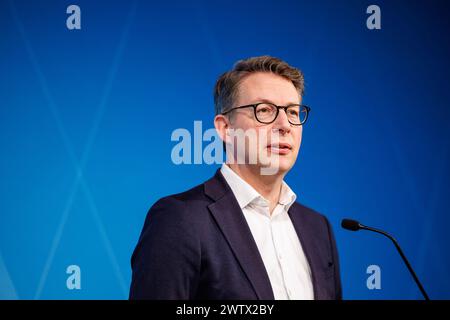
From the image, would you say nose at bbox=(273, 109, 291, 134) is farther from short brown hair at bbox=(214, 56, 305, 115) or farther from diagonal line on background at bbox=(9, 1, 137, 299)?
diagonal line on background at bbox=(9, 1, 137, 299)

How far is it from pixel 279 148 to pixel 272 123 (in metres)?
0.09

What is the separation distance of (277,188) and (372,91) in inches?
62.1

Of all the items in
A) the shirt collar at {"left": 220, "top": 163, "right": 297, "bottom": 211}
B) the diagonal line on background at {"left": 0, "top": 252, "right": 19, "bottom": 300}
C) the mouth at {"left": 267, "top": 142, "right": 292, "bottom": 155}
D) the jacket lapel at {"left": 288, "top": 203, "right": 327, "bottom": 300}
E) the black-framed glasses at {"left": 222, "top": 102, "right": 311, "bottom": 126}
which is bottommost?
the diagonal line on background at {"left": 0, "top": 252, "right": 19, "bottom": 300}

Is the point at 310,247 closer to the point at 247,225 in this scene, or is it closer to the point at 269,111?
the point at 247,225

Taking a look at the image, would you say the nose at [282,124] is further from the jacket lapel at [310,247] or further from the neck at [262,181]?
the jacket lapel at [310,247]

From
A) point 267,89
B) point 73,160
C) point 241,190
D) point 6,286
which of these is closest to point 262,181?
point 241,190

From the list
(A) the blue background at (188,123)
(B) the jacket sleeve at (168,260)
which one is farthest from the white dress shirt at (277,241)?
(A) the blue background at (188,123)

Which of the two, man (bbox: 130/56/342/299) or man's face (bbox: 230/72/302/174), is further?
man's face (bbox: 230/72/302/174)

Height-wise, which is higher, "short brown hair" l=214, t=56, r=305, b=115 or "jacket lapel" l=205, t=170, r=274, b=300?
"short brown hair" l=214, t=56, r=305, b=115

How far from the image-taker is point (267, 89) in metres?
1.76

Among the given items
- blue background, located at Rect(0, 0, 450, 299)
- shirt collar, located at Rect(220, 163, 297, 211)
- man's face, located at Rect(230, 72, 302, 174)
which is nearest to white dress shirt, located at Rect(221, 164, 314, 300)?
shirt collar, located at Rect(220, 163, 297, 211)

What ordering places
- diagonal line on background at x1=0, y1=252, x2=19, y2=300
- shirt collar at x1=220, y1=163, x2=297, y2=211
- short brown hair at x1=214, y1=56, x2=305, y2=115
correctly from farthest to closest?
diagonal line on background at x1=0, y1=252, x2=19, y2=300 < short brown hair at x1=214, y1=56, x2=305, y2=115 < shirt collar at x1=220, y1=163, x2=297, y2=211

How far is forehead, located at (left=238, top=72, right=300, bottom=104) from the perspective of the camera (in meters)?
1.75
